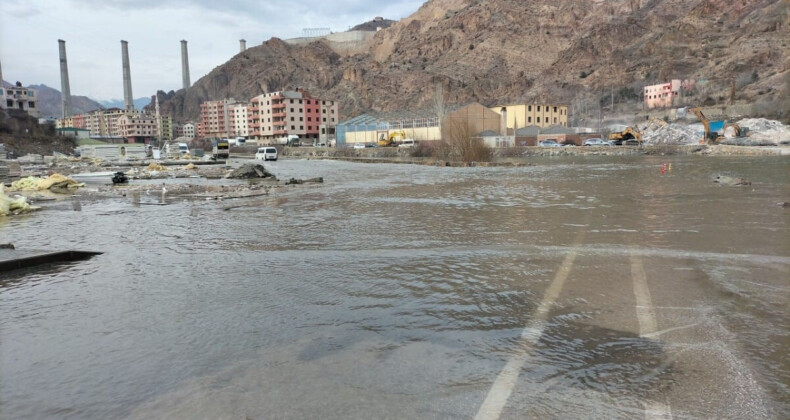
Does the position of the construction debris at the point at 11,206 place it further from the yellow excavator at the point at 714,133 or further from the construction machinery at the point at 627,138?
the yellow excavator at the point at 714,133

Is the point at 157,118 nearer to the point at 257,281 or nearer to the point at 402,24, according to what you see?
the point at 402,24

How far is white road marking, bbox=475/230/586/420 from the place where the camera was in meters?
3.40

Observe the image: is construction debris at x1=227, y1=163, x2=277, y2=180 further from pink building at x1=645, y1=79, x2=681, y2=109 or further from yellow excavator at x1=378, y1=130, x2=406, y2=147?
pink building at x1=645, y1=79, x2=681, y2=109

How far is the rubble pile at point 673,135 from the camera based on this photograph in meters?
67.2

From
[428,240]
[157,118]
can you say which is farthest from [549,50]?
[428,240]

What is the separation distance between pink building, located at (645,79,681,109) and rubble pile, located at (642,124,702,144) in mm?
35901

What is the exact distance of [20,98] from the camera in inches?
4040

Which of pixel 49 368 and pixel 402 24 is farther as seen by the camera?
pixel 402 24

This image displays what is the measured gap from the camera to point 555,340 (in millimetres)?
4594

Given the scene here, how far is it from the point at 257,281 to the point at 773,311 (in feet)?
19.9

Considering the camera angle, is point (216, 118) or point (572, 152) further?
point (216, 118)

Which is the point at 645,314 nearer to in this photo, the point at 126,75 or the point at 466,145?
the point at 466,145

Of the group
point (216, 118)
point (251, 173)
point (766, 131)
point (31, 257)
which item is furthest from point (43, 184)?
point (216, 118)

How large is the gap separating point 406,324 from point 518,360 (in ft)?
4.29
